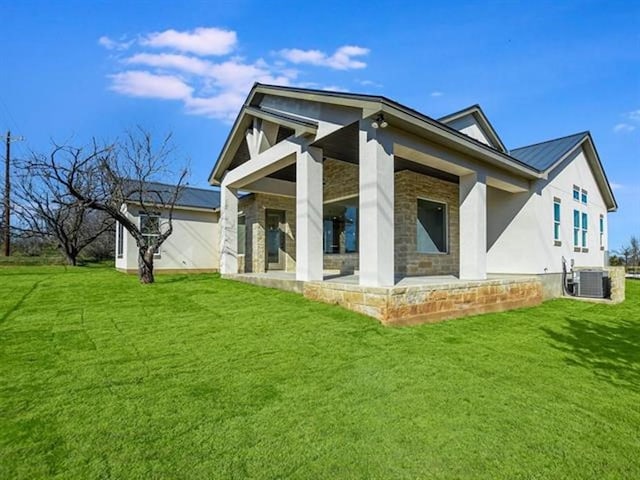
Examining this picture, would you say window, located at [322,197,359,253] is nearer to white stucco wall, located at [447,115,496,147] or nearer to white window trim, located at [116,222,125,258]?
white stucco wall, located at [447,115,496,147]

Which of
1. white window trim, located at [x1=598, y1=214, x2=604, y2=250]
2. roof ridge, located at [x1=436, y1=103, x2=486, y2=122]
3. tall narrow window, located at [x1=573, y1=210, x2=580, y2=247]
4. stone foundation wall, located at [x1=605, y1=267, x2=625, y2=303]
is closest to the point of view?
stone foundation wall, located at [x1=605, y1=267, x2=625, y2=303]

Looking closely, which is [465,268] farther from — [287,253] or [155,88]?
[155,88]

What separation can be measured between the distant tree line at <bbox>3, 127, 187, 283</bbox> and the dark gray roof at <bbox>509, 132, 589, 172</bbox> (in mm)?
12187

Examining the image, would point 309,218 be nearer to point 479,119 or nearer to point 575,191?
point 479,119

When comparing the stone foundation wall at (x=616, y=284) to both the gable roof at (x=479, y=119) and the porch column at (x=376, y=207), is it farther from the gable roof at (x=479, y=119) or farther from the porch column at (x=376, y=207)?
the porch column at (x=376, y=207)

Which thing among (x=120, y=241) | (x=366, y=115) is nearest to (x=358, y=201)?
(x=366, y=115)

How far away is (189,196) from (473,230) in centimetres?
1350

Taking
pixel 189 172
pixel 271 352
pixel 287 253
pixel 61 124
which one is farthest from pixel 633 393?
pixel 61 124

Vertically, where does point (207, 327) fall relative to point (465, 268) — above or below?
below

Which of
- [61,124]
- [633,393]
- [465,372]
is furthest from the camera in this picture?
[61,124]

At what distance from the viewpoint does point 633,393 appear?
4.06 m

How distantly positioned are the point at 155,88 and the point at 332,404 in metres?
16.0

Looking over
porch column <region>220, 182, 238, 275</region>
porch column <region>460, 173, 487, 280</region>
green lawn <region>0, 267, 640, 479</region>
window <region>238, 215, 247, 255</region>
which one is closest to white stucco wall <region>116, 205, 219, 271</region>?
window <region>238, 215, 247, 255</region>

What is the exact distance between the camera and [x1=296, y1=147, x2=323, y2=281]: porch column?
8.33 metres
